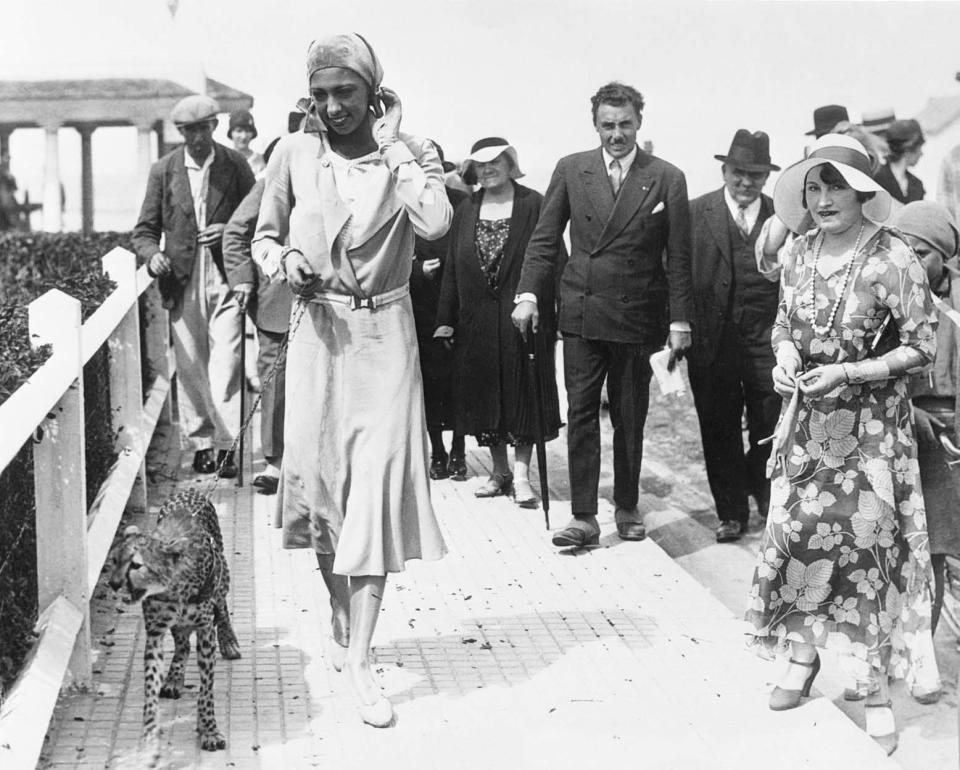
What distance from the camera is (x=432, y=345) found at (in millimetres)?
9797

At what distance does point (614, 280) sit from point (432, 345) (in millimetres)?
2055

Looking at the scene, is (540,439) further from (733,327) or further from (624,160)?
(624,160)

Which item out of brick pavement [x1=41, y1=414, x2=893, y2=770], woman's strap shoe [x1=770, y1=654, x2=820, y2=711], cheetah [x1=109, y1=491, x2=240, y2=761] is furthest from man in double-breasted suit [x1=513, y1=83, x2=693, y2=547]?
cheetah [x1=109, y1=491, x2=240, y2=761]

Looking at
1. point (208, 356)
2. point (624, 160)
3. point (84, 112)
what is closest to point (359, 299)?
point (624, 160)

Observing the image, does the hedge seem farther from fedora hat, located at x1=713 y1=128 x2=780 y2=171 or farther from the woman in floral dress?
fedora hat, located at x1=713 y1=128 x2=780 y2=171

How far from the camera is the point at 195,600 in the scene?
16.6ft

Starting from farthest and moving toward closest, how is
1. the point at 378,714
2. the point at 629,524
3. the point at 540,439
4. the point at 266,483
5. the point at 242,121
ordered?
the point at 242,121, the point at 266,483, the point at 629,524, the point at 540,439, the point at 378,714

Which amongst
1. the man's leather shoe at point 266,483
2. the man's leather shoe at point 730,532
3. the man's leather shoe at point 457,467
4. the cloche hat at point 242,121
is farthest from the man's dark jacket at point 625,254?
the cloche hat at point 242,121

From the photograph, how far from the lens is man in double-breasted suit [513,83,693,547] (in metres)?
8.02

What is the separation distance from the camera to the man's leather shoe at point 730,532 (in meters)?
8.51

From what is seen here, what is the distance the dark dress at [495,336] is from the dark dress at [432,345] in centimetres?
42

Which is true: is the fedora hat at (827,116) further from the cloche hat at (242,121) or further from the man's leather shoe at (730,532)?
the cloche hat at (242,121)

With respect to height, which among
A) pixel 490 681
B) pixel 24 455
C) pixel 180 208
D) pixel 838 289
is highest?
pixel 838 289

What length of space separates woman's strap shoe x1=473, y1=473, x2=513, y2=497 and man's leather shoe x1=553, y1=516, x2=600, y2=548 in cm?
128
